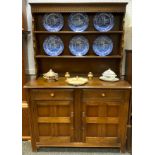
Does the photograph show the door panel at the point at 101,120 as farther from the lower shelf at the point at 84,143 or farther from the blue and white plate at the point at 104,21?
the blue and white plate at the point at 104,21

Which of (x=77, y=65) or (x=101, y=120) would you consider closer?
(x=101, y=120)

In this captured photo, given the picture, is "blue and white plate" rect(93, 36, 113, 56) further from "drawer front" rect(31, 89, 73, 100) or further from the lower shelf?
the lower shelf

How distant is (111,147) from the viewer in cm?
234

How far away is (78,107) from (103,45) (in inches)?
33.7

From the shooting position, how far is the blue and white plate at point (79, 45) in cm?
251

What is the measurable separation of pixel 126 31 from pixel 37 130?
5.26 ft

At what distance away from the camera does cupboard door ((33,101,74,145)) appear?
2174 millimetres

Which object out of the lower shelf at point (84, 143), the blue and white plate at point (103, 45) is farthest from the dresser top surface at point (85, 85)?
the lower shelf at point (84, 143)

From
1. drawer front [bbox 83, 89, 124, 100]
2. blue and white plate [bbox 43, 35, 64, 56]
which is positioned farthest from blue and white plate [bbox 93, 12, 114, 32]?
drawer front [bbox 83, 89, 124, 100]

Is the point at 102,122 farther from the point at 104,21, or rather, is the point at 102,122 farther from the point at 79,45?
the point at 104,21

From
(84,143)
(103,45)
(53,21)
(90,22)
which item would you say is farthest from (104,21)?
(84,143)

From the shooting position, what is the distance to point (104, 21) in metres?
2.43
